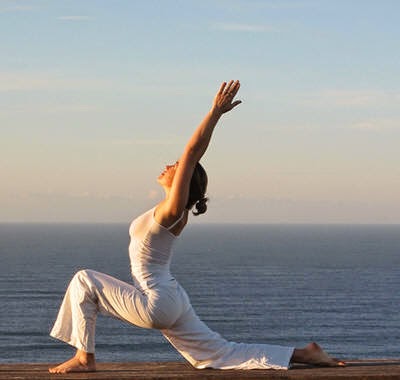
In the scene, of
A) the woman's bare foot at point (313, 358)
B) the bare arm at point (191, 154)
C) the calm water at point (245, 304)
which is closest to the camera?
the bare arm at point (191, 154)

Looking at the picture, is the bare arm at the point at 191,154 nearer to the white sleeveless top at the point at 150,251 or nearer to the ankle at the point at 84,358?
the white sleeveless top at the point at 150,251

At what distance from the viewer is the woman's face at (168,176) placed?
7.37 metres

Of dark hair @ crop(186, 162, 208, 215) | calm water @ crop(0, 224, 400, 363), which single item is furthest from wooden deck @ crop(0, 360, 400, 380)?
calm water @ crop(0, 224, 400, 363)

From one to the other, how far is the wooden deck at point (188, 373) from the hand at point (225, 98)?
1905 millimetres

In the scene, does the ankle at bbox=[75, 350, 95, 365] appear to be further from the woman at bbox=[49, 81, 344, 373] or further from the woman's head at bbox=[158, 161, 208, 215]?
the woman's head at bbox=[158, 161, 208, 215]

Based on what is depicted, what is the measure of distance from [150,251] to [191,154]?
86 cm

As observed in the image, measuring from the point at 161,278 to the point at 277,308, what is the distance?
108 metres

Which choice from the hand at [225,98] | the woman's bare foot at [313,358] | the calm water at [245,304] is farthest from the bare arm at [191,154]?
the calm water at [245,304]

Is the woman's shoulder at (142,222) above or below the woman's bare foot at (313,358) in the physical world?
above

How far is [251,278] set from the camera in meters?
146

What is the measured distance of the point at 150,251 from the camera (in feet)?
24.5

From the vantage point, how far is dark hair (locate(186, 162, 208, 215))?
7.34m

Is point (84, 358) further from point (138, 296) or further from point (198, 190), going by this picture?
point (198, 190)

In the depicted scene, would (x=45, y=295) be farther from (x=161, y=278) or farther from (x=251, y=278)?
(x=161, y=278)
